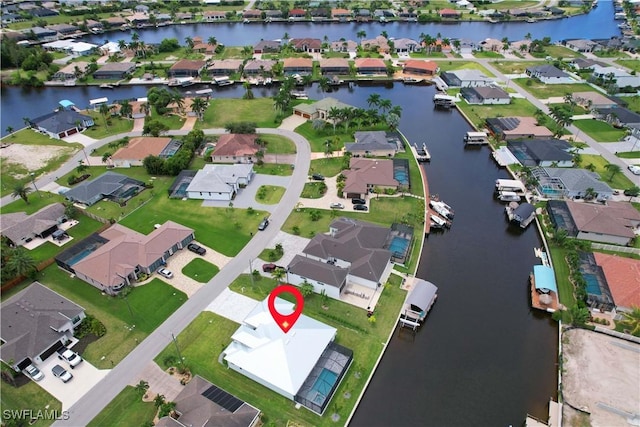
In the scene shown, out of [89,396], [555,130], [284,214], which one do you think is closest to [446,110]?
[555,130]

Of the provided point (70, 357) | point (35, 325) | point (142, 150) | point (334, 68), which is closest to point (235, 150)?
point (142, 150)

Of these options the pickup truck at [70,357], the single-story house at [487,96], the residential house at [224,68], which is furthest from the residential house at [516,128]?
the pickup truck at [70,357]

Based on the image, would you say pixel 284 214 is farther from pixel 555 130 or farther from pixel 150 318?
pixel 555 130

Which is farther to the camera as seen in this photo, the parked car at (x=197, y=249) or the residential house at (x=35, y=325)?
the parked car at (x=197, y=249)

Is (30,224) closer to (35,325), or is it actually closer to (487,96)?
(35,325)

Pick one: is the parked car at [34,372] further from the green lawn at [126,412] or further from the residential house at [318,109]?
the residential house at [318,109]

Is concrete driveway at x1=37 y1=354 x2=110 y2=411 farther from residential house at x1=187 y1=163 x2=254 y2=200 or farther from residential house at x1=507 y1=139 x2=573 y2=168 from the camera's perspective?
residential house at x1=507 y1=139 x2=573 y2=168

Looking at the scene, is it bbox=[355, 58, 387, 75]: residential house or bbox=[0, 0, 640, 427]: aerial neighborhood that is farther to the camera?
bbox=[355, 58, 387, 75]: residential house

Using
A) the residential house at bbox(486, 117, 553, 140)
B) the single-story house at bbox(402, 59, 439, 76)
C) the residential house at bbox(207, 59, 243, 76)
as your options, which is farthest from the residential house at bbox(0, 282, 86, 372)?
the single-story house at bbox(402, 59, 439, 76)
